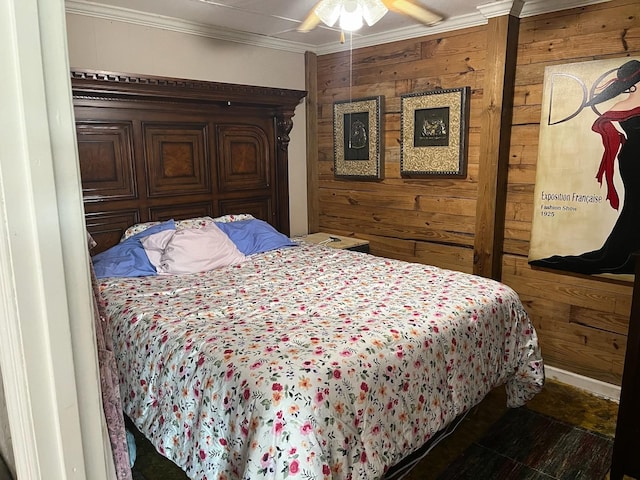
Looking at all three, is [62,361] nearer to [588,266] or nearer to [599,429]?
[599,429]

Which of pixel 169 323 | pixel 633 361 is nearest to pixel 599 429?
pixel 633 361

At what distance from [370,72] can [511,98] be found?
1205 millimetres

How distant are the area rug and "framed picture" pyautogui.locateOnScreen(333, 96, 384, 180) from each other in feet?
6.97

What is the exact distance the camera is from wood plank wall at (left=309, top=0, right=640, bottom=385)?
2791 millimetres

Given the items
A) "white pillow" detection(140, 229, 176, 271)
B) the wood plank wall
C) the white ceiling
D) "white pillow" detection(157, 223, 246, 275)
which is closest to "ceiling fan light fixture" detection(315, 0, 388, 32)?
the white ceiling

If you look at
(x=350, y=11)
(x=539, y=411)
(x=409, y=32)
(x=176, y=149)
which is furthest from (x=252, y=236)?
(x=539, y=411)

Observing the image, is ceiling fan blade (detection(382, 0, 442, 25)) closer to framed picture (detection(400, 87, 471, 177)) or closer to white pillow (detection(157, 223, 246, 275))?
framed picture (detection(400, 87, 471, 177))

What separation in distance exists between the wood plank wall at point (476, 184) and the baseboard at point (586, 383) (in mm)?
44

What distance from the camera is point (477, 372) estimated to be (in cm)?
222

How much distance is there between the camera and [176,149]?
342 cm

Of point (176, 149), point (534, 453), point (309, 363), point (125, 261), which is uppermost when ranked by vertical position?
point (176, 149)

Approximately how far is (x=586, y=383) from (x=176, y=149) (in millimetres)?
3184

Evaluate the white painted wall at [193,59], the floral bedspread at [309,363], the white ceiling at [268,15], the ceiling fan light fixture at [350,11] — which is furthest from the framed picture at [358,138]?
the ceiling fan light fixture at [350,11]

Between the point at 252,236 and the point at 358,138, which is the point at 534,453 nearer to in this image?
the point at 252,236
